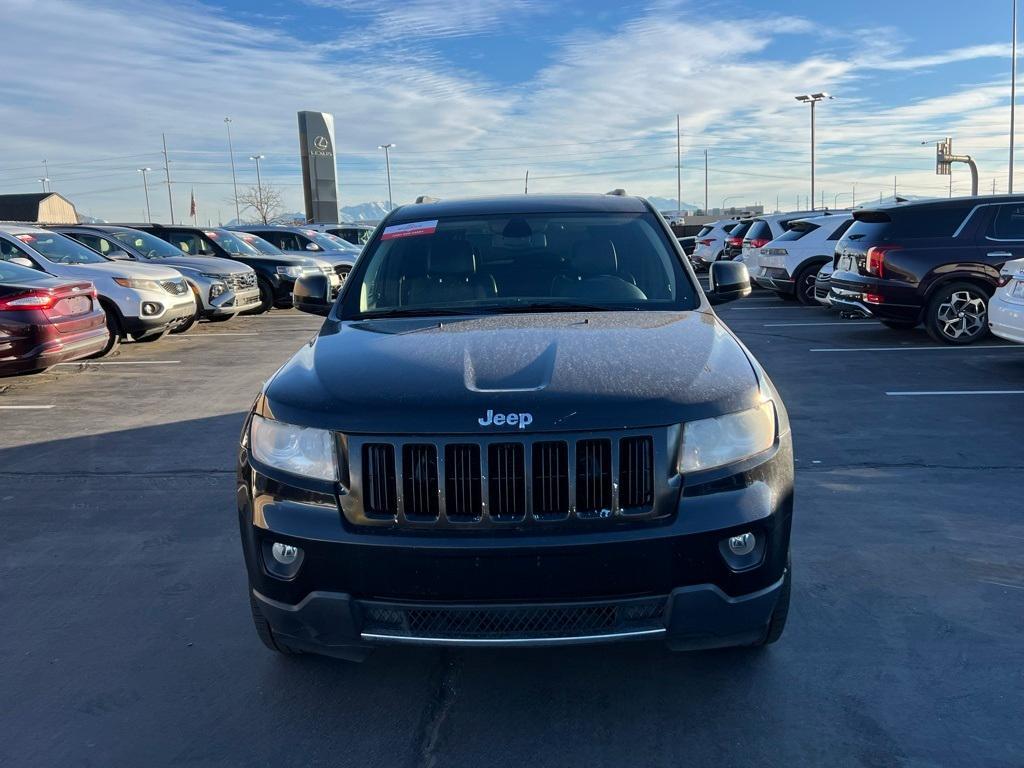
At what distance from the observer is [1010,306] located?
8.55 meters

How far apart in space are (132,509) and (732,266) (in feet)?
12.1

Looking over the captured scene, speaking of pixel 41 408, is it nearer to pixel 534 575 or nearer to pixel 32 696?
pixel 32 696

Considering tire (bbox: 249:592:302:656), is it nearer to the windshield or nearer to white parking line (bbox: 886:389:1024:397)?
white parking line (bbox: 886:389:1024:397)

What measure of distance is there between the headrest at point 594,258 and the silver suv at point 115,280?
8689 mm

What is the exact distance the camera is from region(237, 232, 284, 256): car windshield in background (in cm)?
1836

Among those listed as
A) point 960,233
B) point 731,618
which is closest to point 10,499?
point 731,618

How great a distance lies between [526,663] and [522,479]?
3.30 feet

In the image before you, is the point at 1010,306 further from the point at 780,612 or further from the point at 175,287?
the point at 175,287

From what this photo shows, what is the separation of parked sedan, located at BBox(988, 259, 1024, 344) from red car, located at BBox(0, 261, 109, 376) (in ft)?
30.1

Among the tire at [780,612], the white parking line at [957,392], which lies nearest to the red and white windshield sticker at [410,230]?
the tire at [780,612]

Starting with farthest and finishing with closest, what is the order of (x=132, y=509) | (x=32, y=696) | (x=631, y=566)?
1. (x=132, y=509)
2. (x=32, y=696)
3. (x=631, y=566)

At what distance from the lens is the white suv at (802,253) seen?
1591cm

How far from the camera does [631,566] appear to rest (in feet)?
8.57

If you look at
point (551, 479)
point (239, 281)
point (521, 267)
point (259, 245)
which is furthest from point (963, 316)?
point (259, 245)
